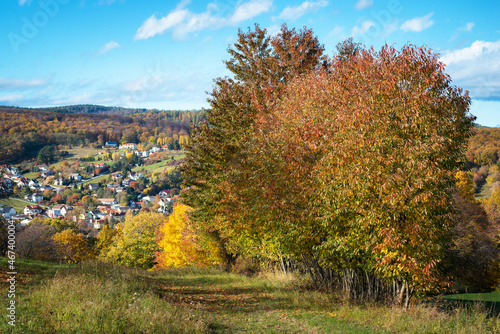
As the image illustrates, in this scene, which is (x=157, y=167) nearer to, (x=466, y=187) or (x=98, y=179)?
(x=98, y=179)

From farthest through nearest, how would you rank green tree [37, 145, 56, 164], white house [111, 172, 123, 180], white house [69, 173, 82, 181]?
1. white house [111, 172, 123, 180]
2. white house [69, 173, 82, 181]
3. green tree [37, 145, 56, 164]

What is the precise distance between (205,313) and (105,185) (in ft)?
521

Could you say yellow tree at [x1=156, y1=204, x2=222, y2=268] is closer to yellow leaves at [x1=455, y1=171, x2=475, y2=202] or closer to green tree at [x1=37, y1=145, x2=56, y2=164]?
yellow leaves at [x1=455, y1=171, x2=475, y2=202]

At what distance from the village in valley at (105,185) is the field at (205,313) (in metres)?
91.8

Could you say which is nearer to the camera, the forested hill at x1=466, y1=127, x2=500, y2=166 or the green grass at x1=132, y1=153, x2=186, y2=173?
the forested hill at x1=466, y1=127, x2=500, y2=166

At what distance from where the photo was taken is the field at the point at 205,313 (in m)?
8.09

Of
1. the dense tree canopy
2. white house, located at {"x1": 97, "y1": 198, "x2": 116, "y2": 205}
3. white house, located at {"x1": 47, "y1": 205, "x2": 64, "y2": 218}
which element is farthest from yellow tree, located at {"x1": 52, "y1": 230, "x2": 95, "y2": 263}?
white house, located at {"x1": 97, "y1": 198, "x2": 116, "y2": 205}

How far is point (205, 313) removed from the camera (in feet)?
37.9

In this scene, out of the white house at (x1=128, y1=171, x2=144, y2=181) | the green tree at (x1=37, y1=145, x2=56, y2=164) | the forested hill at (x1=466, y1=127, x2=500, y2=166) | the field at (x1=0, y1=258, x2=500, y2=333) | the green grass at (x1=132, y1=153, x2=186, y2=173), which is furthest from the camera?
the green grass at (x1=132, y1=153, x2=186, y2=173)

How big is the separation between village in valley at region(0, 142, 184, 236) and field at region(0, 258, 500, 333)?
91.8 m

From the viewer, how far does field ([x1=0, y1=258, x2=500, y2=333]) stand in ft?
26.5

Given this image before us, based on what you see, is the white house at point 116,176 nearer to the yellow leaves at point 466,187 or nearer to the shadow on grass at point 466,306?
the yellow leaves at point 466,187

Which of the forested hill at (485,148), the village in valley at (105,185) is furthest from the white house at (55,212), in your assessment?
the forested hill at (485,148)

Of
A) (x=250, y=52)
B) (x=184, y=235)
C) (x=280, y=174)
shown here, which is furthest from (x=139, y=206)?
(x=280, y=174)
